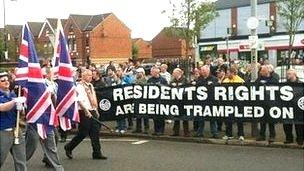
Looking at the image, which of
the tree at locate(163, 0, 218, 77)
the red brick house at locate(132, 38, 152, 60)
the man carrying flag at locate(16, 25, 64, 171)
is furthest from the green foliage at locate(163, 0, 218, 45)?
the red brick house at locate(132, 38, 152, 60)

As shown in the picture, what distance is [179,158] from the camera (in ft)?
37.4

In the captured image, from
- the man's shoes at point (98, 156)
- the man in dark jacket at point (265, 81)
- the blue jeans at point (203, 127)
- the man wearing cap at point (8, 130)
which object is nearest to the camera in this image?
the man wearing cap at point (8, 130)

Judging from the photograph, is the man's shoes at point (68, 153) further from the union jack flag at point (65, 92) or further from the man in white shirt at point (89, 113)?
the union jack flag at point (65, 92)

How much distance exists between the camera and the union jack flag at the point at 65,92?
10.3m

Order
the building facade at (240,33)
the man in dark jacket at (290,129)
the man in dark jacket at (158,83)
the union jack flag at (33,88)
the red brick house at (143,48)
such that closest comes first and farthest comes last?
1. the union jack flag at (33,88)
2. the man in dark jacket at (290,129)
3. the man in dark jacket at (158,83)
4. the building facade at (240,33)
5. the red brick house at (143,48)

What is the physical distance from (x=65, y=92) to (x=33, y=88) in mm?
1488

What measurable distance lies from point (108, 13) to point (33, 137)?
8734cm

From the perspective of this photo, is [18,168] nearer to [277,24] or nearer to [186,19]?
[186,19]

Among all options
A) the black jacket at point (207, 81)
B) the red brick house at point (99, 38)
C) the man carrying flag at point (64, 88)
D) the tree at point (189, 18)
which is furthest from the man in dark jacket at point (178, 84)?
the red brick house at point (99, 38)

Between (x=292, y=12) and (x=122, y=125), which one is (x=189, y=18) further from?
(x=122, y=125)

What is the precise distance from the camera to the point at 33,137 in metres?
9.30

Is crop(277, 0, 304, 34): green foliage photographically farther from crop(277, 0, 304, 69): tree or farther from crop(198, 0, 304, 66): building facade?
crop(198, 0, 304, 66): building facade

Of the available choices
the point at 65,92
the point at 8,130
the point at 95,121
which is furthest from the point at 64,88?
the point at 8,130

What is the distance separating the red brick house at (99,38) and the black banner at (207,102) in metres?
74.7
